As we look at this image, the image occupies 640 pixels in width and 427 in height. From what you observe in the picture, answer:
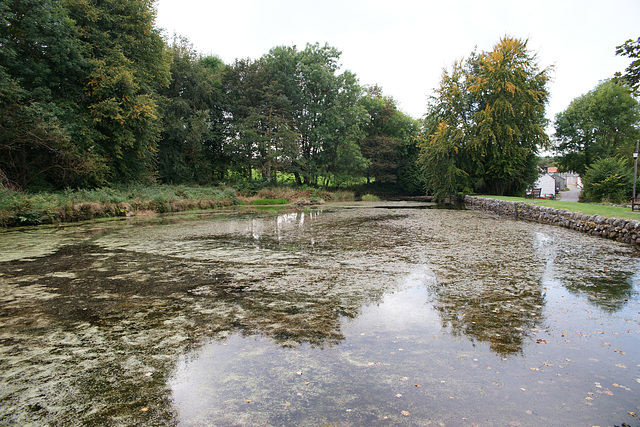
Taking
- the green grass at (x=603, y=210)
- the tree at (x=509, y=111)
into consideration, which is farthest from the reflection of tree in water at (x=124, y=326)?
the tree at (x=509, y=111)

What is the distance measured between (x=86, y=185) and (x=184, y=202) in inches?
170

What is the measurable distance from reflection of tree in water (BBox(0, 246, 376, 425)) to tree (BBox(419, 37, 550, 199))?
866 inches

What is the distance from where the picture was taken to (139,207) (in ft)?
53.4

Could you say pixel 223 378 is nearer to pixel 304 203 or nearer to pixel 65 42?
pixel 65 42

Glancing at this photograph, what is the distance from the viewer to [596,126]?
37.0 m

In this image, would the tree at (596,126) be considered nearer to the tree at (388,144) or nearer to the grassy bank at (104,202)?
the tree at (388,144)

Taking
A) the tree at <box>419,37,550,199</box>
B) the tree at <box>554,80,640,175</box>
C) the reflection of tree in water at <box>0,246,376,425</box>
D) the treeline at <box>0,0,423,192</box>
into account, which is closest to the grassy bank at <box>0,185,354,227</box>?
the treeline at <box>0,0,423,192</box>

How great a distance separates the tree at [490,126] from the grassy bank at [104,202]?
11.7 metres

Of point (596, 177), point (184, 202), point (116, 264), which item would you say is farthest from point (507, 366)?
point (596, 177)

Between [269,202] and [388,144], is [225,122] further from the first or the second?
[388,144]

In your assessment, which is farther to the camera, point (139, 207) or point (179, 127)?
point (179, 127)

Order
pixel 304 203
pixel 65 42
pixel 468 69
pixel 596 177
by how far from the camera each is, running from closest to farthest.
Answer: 1. pixel 65 42
2. pixel 596 177
3. pixel 304 203
4. pixel 468 69

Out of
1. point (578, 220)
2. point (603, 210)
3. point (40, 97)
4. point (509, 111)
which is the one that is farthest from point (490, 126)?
point (40, 97)

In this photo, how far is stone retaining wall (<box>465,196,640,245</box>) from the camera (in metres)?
8.30
